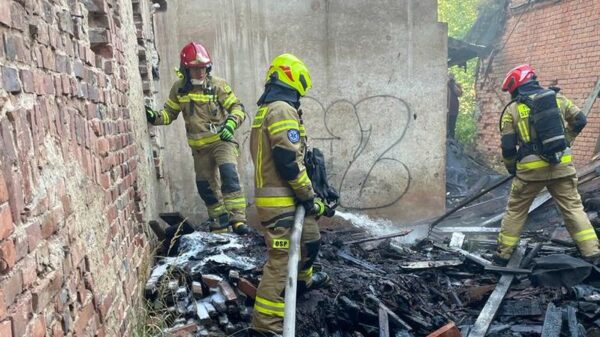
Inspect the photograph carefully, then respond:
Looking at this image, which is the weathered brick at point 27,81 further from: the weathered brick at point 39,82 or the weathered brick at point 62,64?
the weathered brick at point 62,64

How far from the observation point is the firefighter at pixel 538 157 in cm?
494

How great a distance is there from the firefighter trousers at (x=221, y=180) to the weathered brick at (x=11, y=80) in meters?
3.65

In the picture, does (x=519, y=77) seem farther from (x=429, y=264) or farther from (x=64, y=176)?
(x=64, y=176)

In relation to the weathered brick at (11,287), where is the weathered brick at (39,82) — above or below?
above

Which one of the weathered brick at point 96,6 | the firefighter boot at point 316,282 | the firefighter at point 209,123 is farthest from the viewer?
the firefighter at point 209,123

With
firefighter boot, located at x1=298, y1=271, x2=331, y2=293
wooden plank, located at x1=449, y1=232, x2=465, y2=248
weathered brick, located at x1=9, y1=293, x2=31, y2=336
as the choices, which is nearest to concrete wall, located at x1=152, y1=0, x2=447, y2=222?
wooden plank, located at x1=449, y1=232, x2=465, y2=248

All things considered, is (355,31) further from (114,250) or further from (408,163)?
(114,250)

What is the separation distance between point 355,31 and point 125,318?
5.37 metres

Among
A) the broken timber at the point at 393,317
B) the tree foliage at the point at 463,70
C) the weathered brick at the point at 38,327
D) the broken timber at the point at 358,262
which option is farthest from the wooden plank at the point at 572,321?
the tree foliage at the point at 463,70

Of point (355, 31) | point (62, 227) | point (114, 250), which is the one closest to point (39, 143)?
point (62, 227)

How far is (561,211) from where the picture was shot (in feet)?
17.0

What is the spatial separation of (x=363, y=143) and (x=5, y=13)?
591 centimetres

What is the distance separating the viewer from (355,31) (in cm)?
693

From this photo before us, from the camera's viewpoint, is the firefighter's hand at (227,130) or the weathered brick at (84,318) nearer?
the weathered brick at (84,318)
